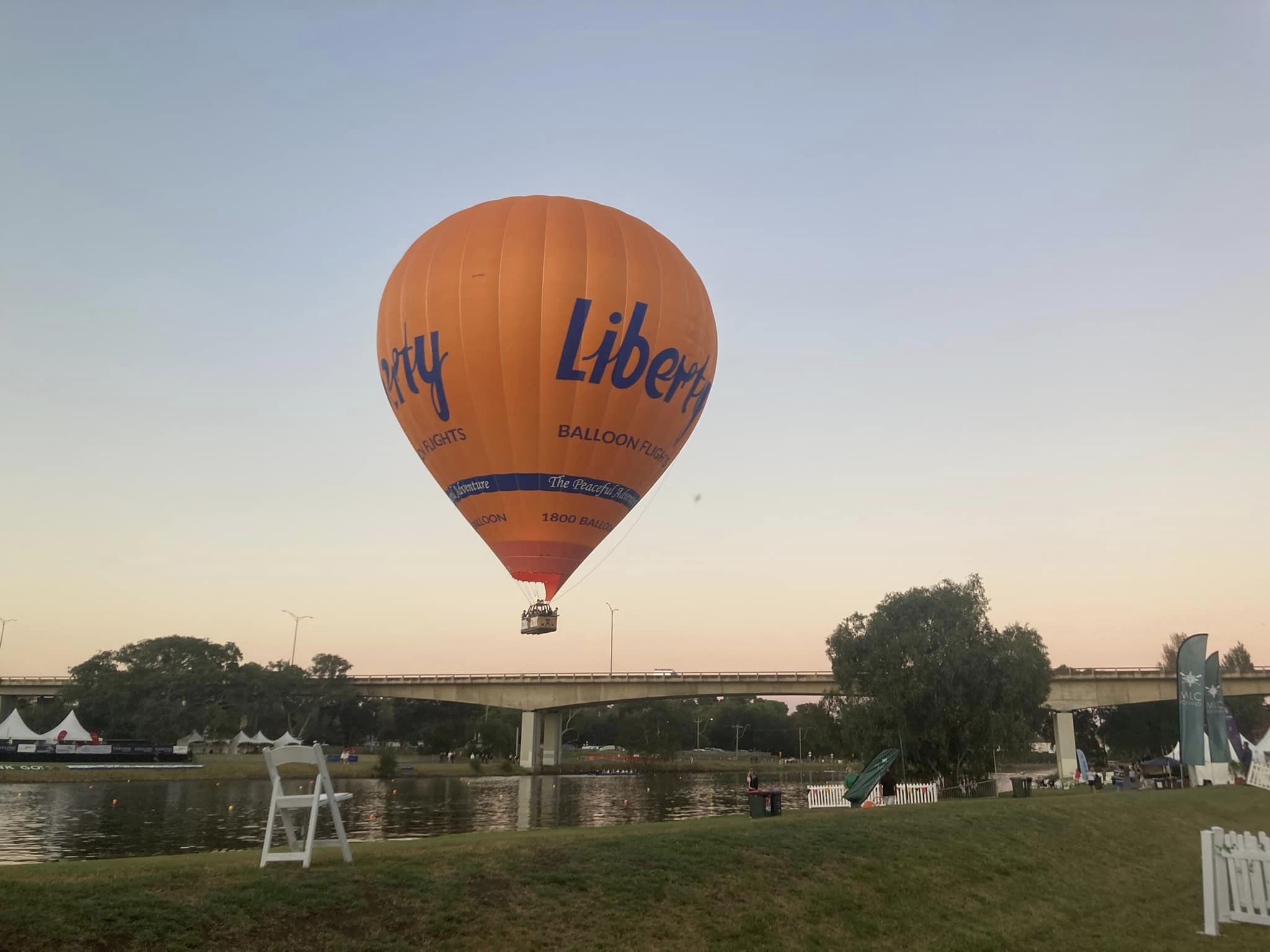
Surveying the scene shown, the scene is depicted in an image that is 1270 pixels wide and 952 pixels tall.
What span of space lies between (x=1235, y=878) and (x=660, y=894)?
10028mm

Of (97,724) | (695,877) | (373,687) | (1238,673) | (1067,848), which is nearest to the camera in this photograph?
(695,877)

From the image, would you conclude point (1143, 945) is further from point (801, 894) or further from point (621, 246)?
point (621, 246)

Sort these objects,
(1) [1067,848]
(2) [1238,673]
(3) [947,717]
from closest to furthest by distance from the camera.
A: (1) [1067,848]
(3) [947,717]
(2) [1238,673]

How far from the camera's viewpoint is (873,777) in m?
31.0

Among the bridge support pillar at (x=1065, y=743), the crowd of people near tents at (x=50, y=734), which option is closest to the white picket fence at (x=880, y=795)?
the bridge support pillar at (x=1065, y=743)

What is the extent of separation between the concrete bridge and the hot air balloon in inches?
2764

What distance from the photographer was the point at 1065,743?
85062mm

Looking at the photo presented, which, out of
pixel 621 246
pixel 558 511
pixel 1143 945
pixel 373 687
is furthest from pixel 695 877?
pixel 373 687

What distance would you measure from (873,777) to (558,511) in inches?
562

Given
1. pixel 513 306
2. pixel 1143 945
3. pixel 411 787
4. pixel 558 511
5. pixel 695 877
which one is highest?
pixel 513 306

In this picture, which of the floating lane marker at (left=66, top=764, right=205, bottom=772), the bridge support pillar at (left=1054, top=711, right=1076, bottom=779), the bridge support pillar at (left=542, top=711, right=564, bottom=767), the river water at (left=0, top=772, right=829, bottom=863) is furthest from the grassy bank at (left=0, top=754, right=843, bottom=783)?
the bridge support pillar at (left=1054, top=711, right=1076, bottom=779)

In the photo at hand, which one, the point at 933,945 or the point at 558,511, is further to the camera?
the point at 558,511

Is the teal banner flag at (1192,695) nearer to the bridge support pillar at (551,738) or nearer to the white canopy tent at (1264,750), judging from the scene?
the white canopy tent at (1264,750)

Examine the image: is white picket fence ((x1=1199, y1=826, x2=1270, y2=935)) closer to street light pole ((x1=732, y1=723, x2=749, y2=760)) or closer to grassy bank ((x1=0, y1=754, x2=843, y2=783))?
grassy bank ((x1=0, y1=754, x2=843, y2=783))
